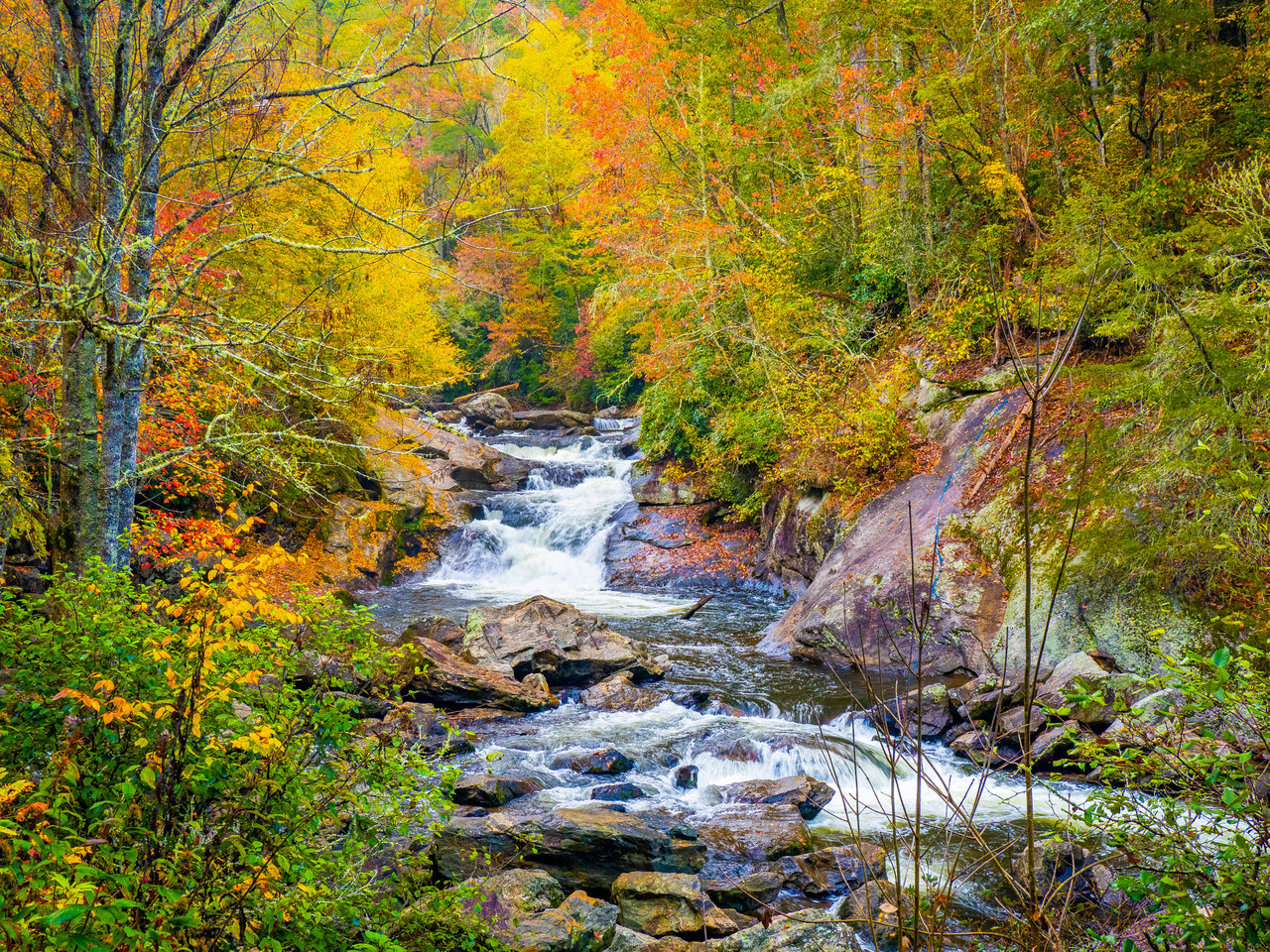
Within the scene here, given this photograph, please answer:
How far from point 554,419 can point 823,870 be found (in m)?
22.0

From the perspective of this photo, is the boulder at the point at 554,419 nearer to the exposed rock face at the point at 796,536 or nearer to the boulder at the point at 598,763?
the exposed rock face at the point at 796,536

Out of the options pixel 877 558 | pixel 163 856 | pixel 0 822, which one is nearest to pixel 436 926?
pixel 163 856

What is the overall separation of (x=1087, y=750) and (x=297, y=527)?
1386 centimetres

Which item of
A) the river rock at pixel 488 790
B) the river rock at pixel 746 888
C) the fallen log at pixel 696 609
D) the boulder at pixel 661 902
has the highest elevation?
the boulder at pixel 661 902

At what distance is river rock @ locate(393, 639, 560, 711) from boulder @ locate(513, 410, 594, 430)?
1733 cm

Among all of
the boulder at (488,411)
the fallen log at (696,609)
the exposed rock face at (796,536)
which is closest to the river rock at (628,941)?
the exposed rock face at (796,536)

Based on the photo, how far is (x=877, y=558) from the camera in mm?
9891

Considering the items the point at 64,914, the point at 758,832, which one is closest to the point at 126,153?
the point at 64,914

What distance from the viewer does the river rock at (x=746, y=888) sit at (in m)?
5.00

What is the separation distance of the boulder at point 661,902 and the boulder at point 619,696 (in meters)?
3.71

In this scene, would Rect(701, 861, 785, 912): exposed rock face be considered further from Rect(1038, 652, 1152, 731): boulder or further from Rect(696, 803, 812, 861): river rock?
Rect(1038, 652, 1152, 731): boulder

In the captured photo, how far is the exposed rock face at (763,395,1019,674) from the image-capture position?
8.59 m

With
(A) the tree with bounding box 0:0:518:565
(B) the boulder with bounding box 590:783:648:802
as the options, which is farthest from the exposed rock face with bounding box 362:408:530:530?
(A) the tree with bounding box 0:0:518:565

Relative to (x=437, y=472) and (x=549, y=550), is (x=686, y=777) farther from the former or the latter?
(x=437, y=472)
